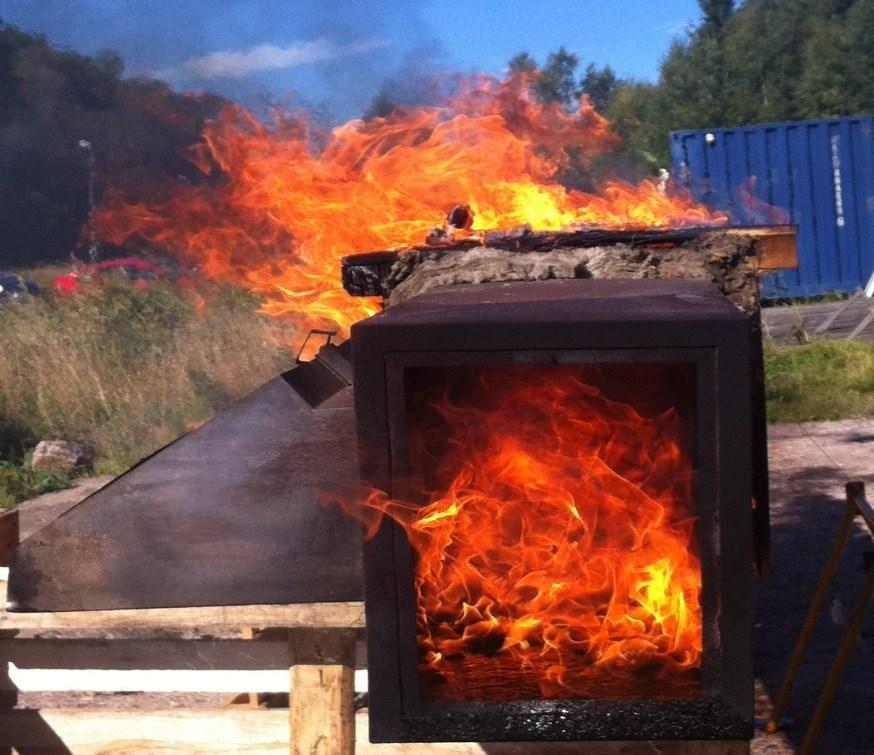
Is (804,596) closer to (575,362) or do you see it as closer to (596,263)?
(596,263)

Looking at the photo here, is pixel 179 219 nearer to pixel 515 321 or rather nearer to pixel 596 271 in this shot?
pixel 596 271

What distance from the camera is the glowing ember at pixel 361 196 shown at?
4.50 m

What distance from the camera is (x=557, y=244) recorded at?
3.65m

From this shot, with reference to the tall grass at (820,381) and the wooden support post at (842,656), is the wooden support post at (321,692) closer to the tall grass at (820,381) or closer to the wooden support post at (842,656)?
the wooden support post at (842,656)

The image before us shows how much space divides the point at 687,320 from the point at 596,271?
46.2 inches

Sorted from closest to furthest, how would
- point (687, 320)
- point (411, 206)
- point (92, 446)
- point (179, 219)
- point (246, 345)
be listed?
point (687, 320)
point (411, 206)
point (179, 219)
point (92, 446)
point (246, 345)

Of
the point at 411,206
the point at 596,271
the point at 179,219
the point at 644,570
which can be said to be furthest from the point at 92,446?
the point at 644,570

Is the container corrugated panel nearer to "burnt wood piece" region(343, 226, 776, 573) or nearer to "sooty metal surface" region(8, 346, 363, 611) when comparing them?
"burnt wood piece" region(343, 226, 776, 573)

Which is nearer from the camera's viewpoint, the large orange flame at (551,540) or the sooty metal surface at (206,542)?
the large orange flame at (551,540)

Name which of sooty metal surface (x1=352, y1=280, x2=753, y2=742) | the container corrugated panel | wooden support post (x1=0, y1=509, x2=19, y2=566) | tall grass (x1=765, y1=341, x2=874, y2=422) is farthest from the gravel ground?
the container corrugated panel

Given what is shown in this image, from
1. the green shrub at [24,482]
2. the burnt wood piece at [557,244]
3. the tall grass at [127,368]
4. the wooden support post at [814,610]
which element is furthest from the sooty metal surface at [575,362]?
the tall grass at [127,368]

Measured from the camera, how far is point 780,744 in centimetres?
464

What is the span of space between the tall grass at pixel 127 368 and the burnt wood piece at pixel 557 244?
6835 millimetres

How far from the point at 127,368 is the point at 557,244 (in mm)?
8470
